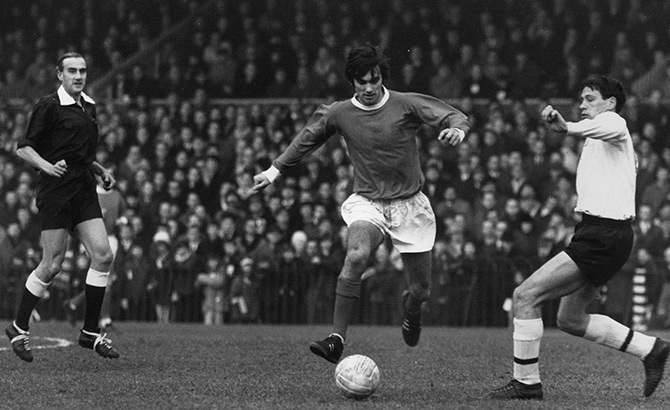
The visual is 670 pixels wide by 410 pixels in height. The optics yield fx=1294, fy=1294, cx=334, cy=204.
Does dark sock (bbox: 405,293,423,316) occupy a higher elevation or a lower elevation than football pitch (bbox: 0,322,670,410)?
higher

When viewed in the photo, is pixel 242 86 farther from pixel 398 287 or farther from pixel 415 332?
pixel 415 332

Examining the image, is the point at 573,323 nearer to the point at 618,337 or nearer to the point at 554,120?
the point at 618,337

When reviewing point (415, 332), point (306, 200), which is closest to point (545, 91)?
point (306, 200)

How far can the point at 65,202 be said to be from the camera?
10.1m

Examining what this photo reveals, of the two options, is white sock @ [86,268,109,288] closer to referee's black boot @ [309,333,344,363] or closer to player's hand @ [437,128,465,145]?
referee's black boot @ [309,333,344,363]

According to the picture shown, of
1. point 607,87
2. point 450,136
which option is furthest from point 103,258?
point 607,87

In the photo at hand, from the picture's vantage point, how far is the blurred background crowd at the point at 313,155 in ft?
58.2

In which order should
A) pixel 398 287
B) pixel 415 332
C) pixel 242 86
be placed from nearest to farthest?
pixel 415 332 < pixel 398 287 < pixel 242 86

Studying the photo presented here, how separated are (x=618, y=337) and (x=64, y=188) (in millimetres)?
4401

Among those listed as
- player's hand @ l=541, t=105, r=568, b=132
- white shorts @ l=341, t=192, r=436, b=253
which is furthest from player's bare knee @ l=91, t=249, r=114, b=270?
player's hand @ l=541, t=105, r=568, b=132

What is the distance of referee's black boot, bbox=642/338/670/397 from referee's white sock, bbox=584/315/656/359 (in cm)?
4

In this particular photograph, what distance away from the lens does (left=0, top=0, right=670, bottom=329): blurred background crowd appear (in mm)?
17734

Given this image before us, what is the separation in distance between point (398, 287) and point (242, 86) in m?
6.57

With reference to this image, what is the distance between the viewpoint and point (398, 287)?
Result: 58.3 ft
